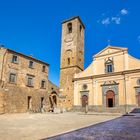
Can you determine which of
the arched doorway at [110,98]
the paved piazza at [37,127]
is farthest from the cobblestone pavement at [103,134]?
the arched doorway at [110,98]

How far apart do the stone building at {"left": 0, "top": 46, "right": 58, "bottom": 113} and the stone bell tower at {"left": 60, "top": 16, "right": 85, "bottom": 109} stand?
2.95m

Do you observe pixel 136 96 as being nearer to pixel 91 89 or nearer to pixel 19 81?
pixel 91 89

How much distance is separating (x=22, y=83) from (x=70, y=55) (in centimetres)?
1039

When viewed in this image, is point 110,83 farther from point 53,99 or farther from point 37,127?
point 37,127

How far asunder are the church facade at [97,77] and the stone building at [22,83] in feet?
12.1

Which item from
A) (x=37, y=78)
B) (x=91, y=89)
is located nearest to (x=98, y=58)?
(x=91, y=89)

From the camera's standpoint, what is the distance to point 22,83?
2425cm

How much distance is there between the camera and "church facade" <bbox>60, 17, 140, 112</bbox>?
23.7m

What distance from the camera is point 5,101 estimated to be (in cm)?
2145

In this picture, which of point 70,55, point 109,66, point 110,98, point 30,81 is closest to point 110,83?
point 110,98

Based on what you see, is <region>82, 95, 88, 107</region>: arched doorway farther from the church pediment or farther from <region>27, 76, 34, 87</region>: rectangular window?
<region>27, 76, 34, 87</region>: rectangular window

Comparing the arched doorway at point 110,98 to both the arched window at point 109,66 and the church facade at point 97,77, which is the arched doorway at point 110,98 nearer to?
the church facade at point 97,77

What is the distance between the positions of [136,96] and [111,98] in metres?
3.84

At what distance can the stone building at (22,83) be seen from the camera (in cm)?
2188
